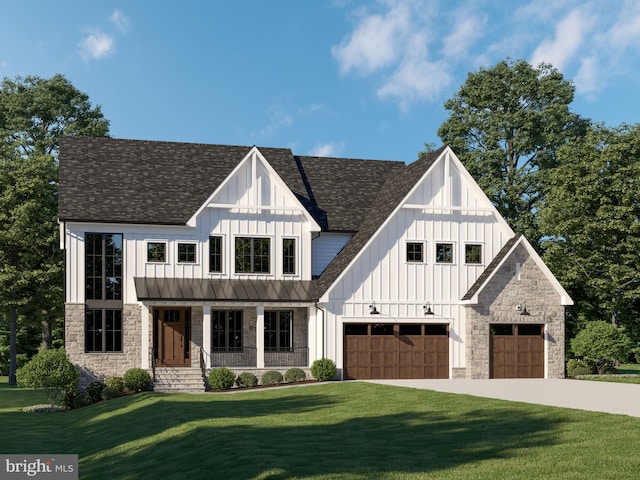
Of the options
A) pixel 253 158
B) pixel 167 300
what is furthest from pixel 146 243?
pixel 253 158

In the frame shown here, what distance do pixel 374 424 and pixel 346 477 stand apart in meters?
6.50

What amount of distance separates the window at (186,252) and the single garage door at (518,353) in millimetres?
13075

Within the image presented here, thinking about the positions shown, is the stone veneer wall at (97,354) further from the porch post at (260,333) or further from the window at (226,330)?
the porch post at (260,333)

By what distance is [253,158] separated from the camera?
36812mm

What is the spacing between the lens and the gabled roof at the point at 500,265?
118 ft

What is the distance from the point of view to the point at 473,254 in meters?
37.7

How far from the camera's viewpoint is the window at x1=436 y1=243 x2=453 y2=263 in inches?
1463

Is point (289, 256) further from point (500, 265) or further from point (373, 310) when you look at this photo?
point (500, 265)

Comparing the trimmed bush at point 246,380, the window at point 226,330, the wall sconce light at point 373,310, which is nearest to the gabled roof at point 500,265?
the wall sconce light at point 373,310

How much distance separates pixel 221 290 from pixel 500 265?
→ 457 inches

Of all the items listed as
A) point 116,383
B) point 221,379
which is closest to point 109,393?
point 116,383

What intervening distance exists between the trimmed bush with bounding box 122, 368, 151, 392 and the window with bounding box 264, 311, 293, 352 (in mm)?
5572

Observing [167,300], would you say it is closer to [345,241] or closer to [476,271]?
[345,241]
